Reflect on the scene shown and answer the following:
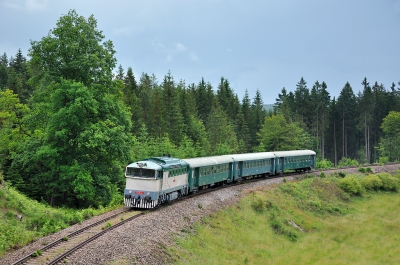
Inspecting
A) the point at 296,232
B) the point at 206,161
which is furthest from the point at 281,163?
the point at 296,232

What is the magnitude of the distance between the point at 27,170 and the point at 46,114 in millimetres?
5096

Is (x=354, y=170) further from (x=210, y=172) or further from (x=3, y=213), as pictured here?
(x=3, y=213)

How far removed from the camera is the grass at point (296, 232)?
72.1 ft

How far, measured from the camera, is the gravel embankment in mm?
14797

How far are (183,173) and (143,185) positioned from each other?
5.55m

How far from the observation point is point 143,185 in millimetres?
23672

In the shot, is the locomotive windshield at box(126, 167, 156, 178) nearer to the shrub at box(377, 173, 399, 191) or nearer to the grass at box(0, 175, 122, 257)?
the grass at box(0, 175, 122, 257)

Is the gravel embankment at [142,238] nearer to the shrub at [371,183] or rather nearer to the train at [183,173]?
the train at [183,173]

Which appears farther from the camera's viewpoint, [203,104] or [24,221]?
[203,104]

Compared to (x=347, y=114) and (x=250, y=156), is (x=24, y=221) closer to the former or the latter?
(x=250, y=156)

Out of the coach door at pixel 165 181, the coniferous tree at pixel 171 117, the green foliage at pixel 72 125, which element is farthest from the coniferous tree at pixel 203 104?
the coach door at pixel 165 181

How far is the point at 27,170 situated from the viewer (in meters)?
32.4

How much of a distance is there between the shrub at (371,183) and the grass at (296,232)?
5.24m

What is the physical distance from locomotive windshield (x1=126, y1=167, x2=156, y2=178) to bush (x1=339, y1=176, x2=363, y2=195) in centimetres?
3110
